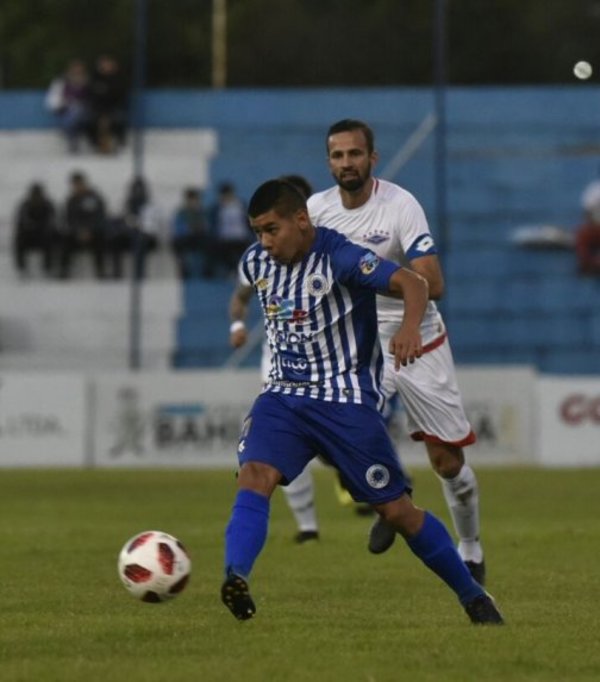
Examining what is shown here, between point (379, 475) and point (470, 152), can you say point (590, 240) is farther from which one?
point (379, 475)

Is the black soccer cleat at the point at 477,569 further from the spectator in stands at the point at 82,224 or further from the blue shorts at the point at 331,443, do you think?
the spectator in stands at the point at 82,224

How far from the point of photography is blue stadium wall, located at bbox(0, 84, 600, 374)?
3188cm

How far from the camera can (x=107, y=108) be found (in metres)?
33.0

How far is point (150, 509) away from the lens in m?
18.6

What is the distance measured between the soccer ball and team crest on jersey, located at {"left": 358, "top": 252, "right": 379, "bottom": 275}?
1.55m

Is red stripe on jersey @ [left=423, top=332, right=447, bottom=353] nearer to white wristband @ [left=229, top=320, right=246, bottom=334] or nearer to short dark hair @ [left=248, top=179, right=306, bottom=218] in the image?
short dark hair @ [left=248, top=179, right=306, bottom=218]

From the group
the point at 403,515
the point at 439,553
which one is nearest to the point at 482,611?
the point at 439,553

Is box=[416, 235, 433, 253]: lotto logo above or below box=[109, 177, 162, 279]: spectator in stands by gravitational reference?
below

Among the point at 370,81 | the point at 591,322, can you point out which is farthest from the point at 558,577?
the point at 370,81

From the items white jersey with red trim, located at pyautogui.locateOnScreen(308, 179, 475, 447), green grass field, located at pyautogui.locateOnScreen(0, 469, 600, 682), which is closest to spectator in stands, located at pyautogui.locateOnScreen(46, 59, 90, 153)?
green grass field, located at pyautogui.locateOnScreen(0, 469, 600, 682)

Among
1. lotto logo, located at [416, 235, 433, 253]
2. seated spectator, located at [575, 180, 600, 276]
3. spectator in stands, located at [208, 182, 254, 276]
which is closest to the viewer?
lotto logo, located at [416, 235, 433, 253]

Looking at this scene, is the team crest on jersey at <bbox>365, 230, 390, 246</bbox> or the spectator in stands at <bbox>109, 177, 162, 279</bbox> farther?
the spectator in stands at <bbox>109, 177, 162, 279</bbox>

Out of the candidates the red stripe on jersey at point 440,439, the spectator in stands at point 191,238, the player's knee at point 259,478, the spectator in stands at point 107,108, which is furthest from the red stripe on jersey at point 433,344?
the spectator in stands at point 107,108

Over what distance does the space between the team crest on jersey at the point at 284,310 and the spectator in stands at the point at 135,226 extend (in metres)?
21.5
